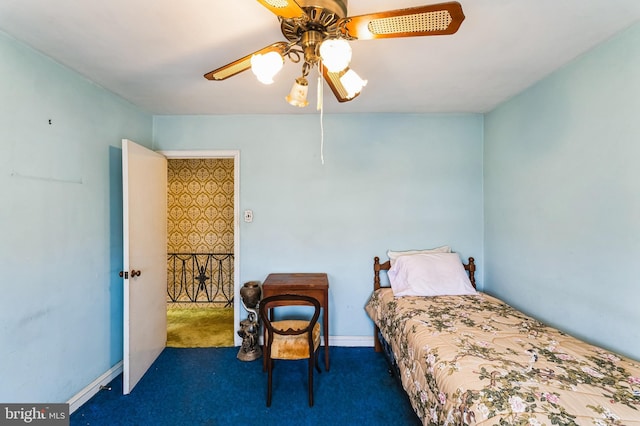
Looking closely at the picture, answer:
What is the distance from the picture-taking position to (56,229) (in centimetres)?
191

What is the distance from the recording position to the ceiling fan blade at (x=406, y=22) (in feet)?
3.30

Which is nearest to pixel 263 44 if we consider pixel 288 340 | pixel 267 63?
pixel 267 63

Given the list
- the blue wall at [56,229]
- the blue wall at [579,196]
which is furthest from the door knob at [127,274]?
the blue wall at [579,196]

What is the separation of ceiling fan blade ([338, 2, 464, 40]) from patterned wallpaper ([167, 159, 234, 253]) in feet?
11.5

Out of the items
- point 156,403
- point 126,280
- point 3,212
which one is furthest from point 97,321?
point 3,212

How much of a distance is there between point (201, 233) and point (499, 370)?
4.09 m

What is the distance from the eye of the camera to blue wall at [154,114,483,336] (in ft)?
9.77

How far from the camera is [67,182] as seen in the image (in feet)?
6.53

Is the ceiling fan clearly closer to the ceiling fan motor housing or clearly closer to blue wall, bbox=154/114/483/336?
the ceiling fan motor housing

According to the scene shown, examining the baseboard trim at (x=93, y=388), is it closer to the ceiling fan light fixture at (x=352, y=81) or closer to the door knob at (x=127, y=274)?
the door knob at (x=127, y=274)

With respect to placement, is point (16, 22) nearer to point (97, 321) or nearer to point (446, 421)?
point (97, 321)

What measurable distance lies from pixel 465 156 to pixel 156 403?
11.6 feet

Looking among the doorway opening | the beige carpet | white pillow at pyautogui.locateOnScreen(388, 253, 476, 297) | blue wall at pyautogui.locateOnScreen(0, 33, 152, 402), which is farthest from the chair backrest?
the doorway opening

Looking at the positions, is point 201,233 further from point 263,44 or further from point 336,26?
point 336,26
